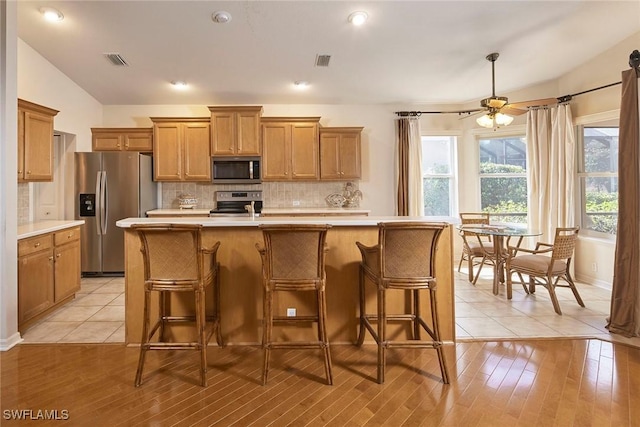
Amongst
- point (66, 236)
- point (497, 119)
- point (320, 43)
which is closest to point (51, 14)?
point (66, 236)

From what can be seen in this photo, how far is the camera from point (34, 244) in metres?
3.11

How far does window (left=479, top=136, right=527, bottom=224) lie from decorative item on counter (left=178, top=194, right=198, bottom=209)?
5.00 metres

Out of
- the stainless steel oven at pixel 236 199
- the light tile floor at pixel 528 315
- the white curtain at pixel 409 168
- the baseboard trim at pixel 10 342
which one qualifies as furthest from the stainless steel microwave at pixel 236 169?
the light tile floor at pixel 528 315

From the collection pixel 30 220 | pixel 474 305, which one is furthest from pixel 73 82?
pixel 474 305

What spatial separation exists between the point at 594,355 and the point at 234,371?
8.89 ft

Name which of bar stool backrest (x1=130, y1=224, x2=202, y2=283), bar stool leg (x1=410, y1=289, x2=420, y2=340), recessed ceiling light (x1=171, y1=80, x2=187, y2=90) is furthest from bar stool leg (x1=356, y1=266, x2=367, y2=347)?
recessed ceiling light (x1=171, y1=80, x2=187, y2=90)

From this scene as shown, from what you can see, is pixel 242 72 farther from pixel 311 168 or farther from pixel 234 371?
pixel 234 371

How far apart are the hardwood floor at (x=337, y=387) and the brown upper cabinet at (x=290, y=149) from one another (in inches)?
128

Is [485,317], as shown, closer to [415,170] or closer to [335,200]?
[415,170]

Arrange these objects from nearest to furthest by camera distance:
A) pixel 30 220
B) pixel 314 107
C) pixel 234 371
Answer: pixel 234 371
pixel 30 220
pixel 314 107

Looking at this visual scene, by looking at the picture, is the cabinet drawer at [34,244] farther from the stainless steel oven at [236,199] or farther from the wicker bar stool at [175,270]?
the stainless steel oven at [236,199]

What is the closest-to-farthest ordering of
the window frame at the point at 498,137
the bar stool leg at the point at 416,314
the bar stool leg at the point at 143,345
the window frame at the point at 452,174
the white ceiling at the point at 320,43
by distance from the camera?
the bar stool leg at the point at 143,345 → the bar stool leg at the point at 416,314 → the white ceiling at the point at 320,43 → the window frame at the point at 498,137 → the window frame at the point at 452,174

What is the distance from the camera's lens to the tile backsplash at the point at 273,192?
18.7ft

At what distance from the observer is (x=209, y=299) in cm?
265
